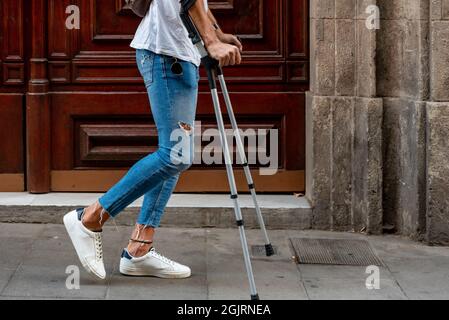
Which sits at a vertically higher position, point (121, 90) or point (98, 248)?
point (121, 90)

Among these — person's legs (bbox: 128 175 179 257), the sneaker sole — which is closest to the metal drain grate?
the sneaker sole

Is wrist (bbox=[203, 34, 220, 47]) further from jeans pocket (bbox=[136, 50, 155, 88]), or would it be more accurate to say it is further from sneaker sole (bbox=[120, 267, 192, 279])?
sneaker sole (bbox=[120, 267, 192, 279])

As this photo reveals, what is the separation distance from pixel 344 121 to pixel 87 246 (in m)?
2.42

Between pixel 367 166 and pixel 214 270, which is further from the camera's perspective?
pixel 367 166

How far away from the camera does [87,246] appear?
5910 millimetres

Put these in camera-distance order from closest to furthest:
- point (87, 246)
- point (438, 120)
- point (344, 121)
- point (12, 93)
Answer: point (87, 246), point (438, 120), point (344, 121), point (12, 93)

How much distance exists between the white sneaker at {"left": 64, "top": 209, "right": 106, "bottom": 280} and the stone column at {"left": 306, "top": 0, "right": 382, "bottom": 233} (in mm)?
2115

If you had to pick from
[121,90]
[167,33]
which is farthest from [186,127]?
[121,90]

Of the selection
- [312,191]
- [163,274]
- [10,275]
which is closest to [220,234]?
[312,191]

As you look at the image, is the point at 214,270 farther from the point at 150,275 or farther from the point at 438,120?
the point at 438,120

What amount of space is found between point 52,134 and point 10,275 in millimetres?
1903

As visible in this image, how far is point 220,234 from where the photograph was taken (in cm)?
732

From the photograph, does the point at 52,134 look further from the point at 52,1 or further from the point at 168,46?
the point at 168,46

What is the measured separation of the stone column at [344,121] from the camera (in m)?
7.36
